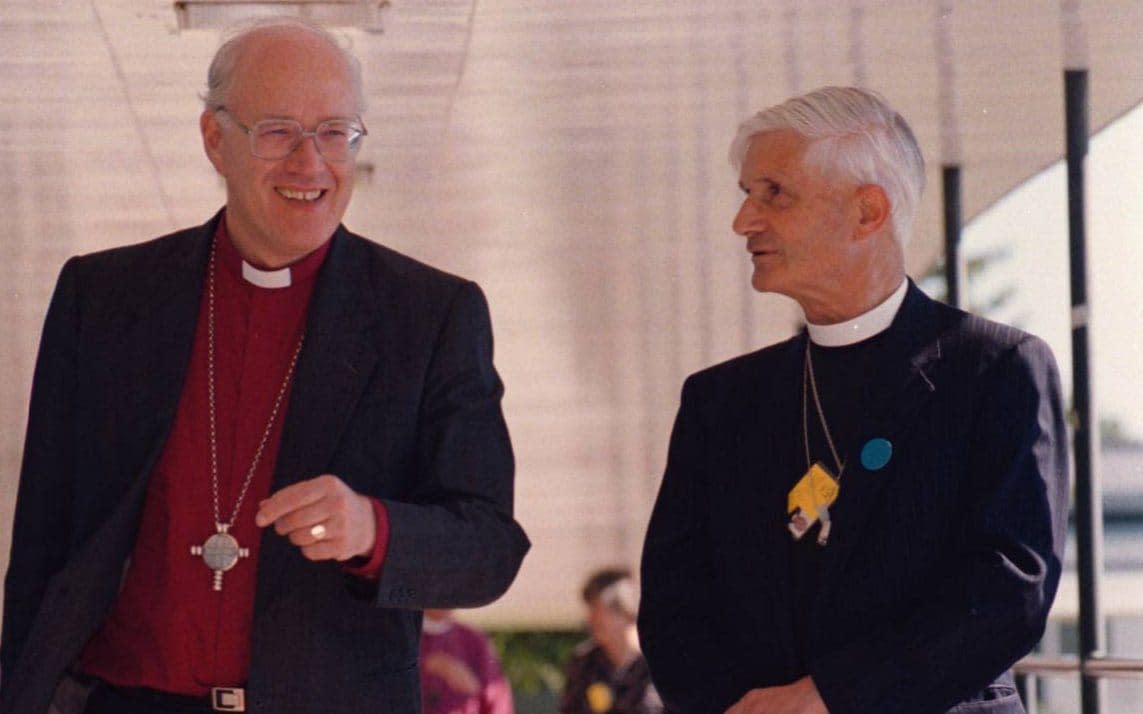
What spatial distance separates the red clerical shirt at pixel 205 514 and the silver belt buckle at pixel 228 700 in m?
0.02

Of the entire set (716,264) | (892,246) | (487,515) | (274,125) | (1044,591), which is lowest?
(716,264)

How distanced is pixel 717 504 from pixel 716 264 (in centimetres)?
583

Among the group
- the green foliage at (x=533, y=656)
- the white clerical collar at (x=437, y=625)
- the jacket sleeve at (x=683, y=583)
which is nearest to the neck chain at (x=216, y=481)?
the jacket sleeve at (x=683, y=583)

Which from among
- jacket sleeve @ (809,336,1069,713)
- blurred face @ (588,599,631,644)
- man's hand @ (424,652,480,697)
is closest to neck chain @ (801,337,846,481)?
jacket sleeve @ (809,336,1069,713)

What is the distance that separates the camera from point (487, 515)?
356 cm

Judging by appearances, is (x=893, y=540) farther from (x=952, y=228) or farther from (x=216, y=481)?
(x=952, y=228)

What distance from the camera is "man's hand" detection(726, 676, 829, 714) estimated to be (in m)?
3.80

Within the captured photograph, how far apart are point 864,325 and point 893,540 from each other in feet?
1.40

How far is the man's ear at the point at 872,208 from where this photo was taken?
4.05m

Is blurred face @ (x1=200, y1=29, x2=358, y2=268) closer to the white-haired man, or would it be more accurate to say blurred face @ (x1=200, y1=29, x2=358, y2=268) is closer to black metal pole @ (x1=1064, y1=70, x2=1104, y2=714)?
the white-haired man

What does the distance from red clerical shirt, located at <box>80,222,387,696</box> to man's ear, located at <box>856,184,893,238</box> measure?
97 centimetres

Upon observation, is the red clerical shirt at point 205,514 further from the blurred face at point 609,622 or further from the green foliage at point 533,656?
the green foliage at point 533,656

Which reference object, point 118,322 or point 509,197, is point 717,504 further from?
point 509,197

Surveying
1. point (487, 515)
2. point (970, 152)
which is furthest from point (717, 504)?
point (970, 152)
